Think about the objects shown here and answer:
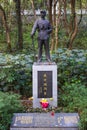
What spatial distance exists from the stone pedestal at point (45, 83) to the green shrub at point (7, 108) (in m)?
0.61

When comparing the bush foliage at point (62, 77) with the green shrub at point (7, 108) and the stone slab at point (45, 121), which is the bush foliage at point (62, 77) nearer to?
the stone slab at point (45, 121)

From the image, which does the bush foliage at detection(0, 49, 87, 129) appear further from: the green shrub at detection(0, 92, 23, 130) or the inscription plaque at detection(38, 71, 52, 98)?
the green shrub at detection(0, 92, 23, 130)

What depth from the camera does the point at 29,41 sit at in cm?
1758

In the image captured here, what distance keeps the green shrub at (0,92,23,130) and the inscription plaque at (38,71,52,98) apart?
69cm

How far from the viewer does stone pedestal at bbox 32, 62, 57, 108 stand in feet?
23.8


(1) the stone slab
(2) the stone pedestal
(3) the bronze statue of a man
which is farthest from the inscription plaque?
(1) the stone slab

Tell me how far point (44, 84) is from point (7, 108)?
1.44 meters

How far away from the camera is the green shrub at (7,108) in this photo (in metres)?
5.96

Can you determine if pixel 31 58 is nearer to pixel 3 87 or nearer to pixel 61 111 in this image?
pixel 3 87

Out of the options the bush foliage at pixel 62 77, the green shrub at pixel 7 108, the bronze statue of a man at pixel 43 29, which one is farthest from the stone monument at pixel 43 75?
the green shrub at pixel 7 108

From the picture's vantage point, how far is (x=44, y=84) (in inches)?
290

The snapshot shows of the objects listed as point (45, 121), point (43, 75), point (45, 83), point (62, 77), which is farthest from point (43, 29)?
point (45, 121)

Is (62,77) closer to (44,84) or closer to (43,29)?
(44,84)

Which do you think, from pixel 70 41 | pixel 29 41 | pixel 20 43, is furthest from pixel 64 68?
pixel 29 41
